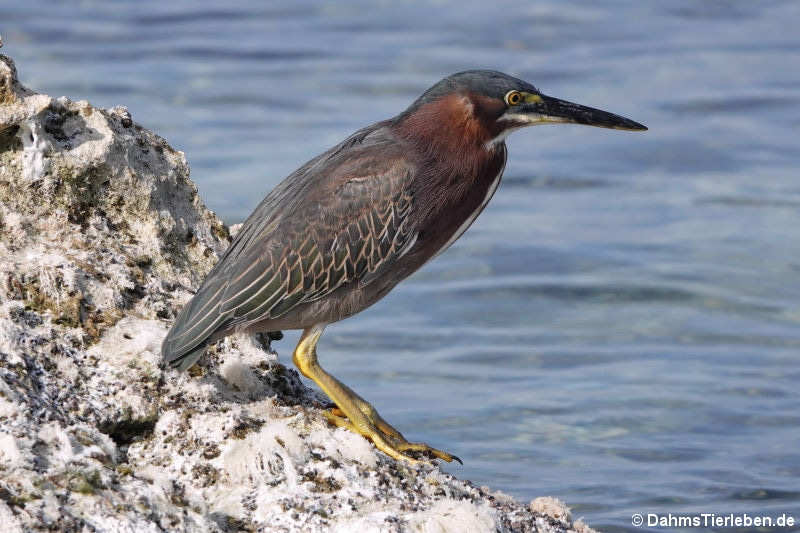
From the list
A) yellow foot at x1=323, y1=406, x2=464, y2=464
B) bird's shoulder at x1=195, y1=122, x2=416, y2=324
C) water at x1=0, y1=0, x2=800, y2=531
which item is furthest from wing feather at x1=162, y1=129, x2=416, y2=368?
water at x1=0, y1=0, x2=800, y2=531

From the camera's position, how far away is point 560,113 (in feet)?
18.4

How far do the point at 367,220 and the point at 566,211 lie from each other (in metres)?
5.97

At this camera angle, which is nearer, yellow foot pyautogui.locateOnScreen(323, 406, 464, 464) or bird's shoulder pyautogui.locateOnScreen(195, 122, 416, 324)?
yellow foot pyautogui.locateOnScreen(323, 406, 464, 464)

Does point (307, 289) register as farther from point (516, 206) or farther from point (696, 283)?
point (516, 206)

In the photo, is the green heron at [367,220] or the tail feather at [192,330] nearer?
the tail feather at [192,330]

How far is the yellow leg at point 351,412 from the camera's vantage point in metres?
4.89

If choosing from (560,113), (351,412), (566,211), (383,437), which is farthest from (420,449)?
(566,211)

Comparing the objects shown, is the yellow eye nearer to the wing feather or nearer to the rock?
the wing feather

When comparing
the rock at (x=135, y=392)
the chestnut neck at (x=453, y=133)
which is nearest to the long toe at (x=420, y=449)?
the rock at (x=135, y=392)

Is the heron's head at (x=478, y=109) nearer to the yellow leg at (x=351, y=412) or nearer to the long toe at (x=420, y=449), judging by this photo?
the yellow leg at (x=351, y=412)

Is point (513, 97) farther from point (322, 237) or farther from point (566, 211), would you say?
point (566, 211)

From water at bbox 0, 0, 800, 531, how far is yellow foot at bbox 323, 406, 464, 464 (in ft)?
5.71

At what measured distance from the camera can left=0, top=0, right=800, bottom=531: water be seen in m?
7.52

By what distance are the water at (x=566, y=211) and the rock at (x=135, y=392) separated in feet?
7.82
